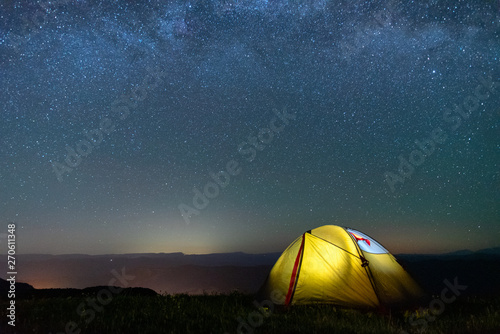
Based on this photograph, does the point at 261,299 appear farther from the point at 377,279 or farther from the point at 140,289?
the point at 140,289

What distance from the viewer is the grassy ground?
677 cm

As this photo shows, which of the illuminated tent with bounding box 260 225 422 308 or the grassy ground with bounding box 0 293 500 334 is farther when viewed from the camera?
the illuminated tent with bounding box 260 225 422 308

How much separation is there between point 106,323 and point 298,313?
4.29 m

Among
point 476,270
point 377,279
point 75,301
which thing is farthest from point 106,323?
point 476,270

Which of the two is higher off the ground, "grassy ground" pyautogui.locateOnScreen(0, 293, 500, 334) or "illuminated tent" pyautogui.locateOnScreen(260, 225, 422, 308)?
"illuminated tent" pyautogui.locateOnScreen(260, 225, 422, 308)

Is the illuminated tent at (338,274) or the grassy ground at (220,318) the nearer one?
the grassy ground at (220,318)

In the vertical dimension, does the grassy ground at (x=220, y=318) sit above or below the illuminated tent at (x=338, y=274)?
below

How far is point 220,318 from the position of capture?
7660 millimetres

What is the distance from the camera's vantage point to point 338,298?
9.42 meters

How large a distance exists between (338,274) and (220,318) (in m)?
3.59

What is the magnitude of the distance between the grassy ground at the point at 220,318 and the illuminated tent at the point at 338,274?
0.40m

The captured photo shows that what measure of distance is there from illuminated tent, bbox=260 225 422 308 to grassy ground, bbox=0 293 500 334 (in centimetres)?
40

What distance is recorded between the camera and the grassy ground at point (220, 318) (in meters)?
6.77

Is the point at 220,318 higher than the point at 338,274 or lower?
lower
